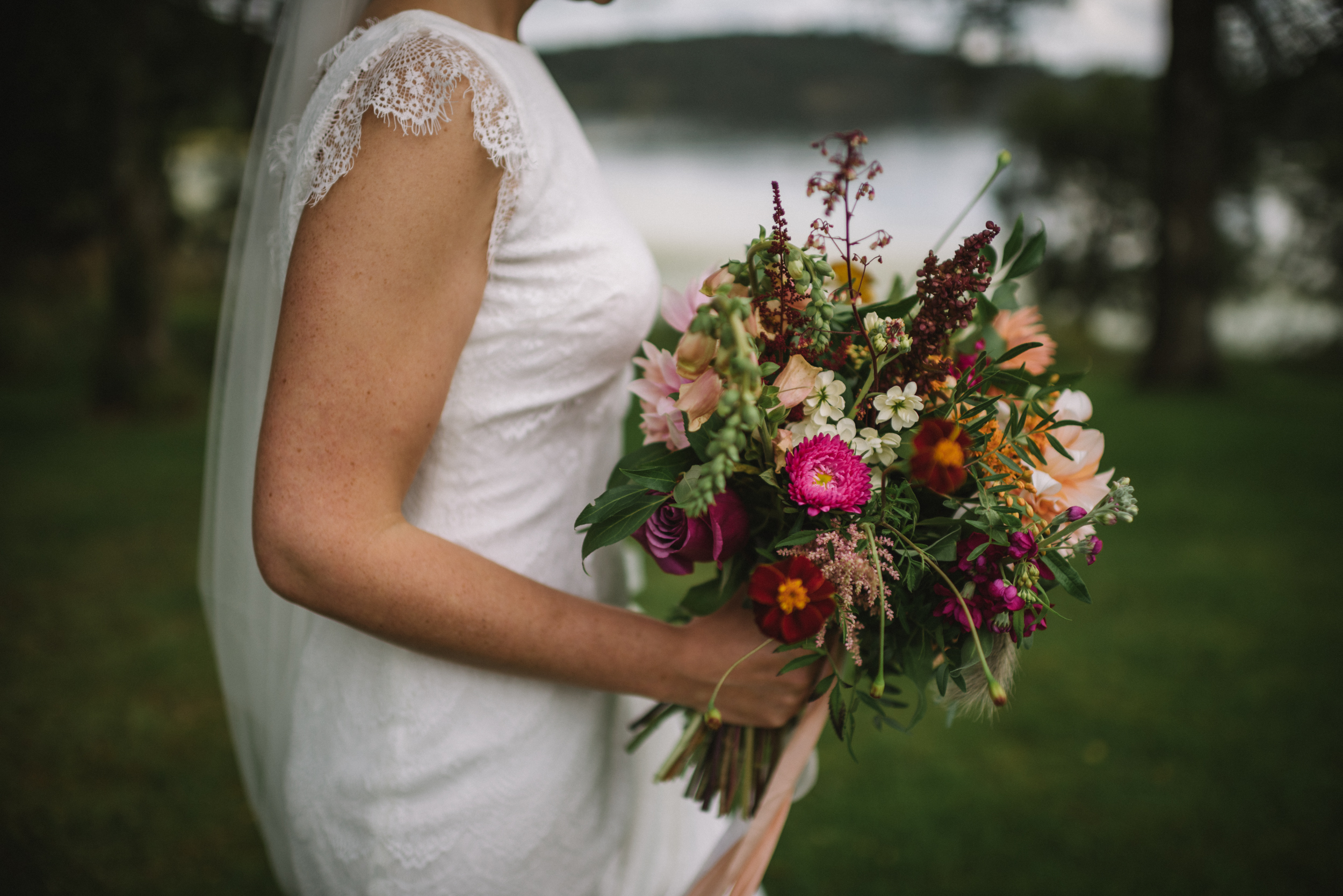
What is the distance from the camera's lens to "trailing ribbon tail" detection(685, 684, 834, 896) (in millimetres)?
1268

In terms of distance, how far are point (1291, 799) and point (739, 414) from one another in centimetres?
391

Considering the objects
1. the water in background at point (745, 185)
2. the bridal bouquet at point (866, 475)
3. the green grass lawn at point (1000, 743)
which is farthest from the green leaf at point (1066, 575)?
the green grass lawn at point (1000, 743)

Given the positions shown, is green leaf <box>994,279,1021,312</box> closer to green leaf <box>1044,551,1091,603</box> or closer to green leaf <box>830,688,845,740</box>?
green leaf <box>1044,551,1091,603</box>

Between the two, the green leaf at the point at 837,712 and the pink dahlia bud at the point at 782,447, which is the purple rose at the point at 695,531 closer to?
the pink dahlia bud at the point at 782,447

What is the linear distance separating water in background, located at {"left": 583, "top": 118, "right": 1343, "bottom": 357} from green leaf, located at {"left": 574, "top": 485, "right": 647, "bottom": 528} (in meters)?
0.37

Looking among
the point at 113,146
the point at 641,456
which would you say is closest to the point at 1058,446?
the point at 641,456

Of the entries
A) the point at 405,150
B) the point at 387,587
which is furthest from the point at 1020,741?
the point at 405,150

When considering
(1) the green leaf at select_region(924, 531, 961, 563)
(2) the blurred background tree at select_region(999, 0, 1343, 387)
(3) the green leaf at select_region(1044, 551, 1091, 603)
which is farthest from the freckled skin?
(2) the blurred background tree at select_region(999, 0, 1343, 387)

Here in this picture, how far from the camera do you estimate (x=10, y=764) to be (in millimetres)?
3635

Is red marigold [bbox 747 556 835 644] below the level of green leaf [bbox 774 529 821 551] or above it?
below

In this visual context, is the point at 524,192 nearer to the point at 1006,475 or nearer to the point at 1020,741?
the point at 1006,475

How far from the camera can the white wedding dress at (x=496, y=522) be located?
44.6 inches

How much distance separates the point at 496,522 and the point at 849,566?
59 centimetres

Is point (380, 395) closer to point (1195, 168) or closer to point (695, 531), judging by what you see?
point (695, 531)
